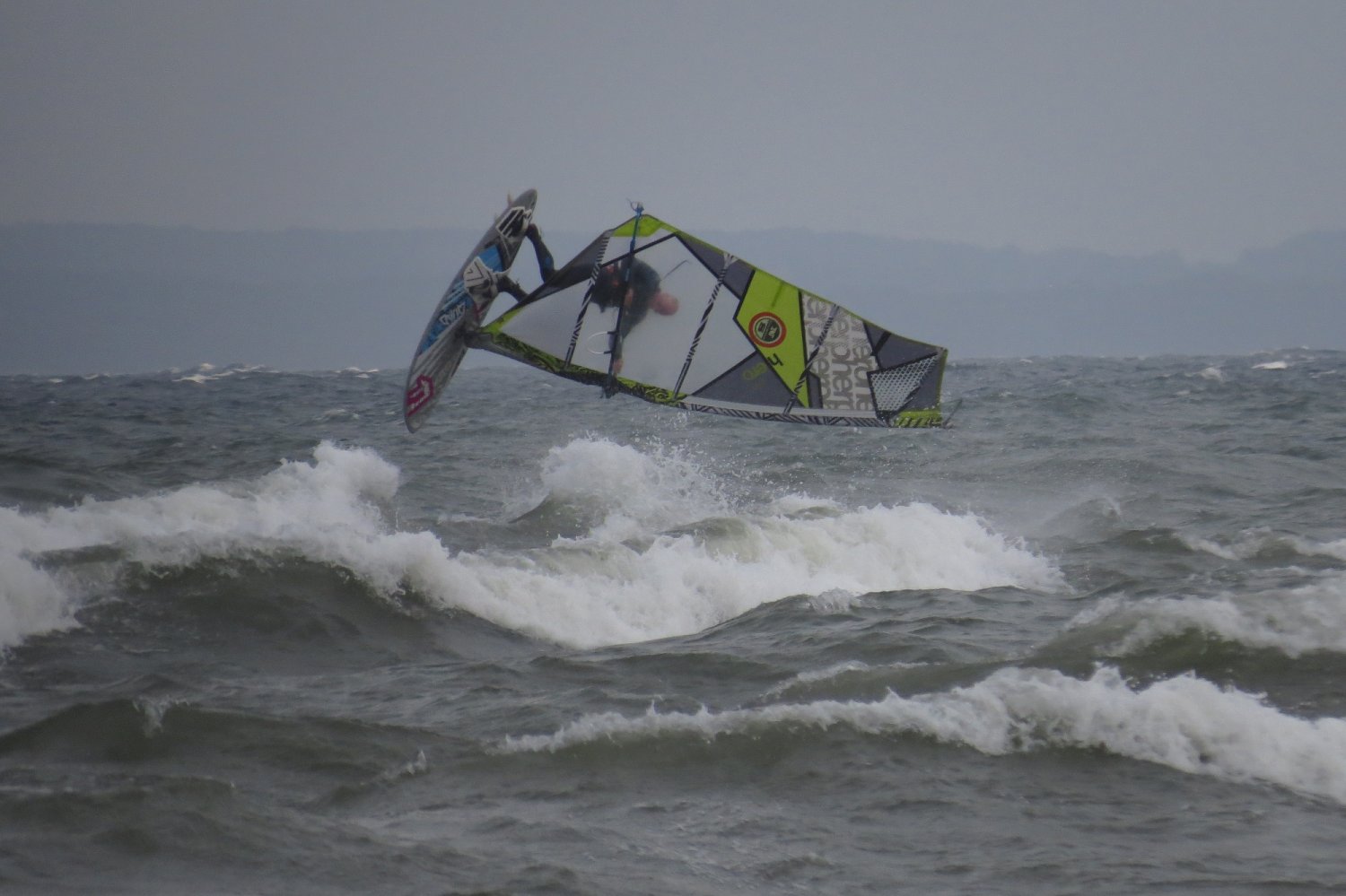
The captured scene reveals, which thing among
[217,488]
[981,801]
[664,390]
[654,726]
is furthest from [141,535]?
[981,801]

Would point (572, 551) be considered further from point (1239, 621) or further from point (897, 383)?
point (1239, 621)

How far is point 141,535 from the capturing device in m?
9.66

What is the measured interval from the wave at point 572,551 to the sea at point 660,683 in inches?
1.7

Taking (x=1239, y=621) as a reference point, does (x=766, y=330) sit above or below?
above

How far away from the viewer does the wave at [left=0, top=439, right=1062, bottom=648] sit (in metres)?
9.16

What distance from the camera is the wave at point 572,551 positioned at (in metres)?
9.16

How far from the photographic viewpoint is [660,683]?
7.38 meters

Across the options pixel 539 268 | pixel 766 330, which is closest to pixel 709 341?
pixel 766 330

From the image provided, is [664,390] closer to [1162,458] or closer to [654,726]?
[654,726]

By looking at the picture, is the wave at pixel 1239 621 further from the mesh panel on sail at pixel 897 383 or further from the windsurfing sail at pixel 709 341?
the windsurfing sail at pixel 709 341

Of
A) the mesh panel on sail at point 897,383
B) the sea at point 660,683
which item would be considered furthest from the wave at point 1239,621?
the mesh panel on sail at point 897,383

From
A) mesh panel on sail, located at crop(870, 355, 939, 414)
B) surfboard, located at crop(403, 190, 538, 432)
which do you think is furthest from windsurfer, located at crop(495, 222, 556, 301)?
mesh panel on sail, located at crop(870, 355, 939, 414)

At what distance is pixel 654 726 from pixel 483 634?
281 centimetres

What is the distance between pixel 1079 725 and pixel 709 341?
209 inches
